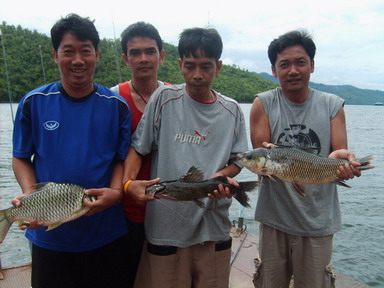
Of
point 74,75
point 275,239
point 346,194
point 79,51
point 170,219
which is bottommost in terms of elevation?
point 346,194

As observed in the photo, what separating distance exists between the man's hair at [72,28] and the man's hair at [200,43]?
2.68ft

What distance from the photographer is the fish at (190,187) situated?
9.38 feet

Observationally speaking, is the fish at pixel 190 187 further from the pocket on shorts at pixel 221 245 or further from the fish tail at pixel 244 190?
the pocket on shorts at pixel 221 245

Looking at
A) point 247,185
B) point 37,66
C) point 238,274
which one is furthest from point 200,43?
point 37,66

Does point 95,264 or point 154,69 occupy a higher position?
point 154,69

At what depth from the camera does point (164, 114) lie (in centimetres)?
320

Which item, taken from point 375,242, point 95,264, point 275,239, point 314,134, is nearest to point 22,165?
point 95,264

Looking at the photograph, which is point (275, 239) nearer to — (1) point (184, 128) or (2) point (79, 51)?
(1) point (184, 128)

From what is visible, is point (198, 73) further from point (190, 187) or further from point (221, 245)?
point (221, 245)

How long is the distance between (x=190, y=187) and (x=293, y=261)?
1.56 m

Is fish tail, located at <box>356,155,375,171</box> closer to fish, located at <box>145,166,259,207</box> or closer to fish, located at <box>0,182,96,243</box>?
fish, located at <box>145,166,259,207</box>

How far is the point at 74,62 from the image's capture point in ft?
9.74

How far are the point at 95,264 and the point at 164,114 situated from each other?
1423 millimetres

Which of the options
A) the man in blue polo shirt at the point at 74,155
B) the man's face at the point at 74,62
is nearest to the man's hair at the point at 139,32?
the man in blue polo shirt at the point at 74,155
